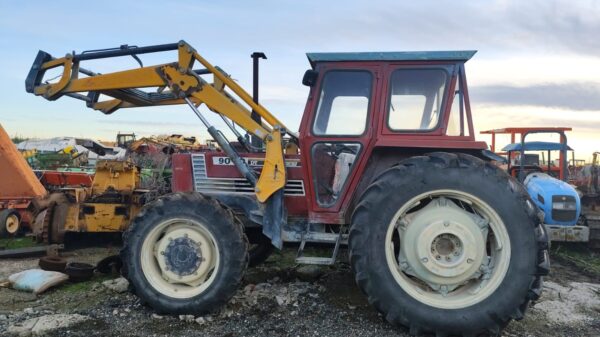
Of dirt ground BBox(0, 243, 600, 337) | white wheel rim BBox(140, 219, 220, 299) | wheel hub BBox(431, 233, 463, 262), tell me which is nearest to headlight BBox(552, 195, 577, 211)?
dirt ground BBox(0, 243, 600, 337)

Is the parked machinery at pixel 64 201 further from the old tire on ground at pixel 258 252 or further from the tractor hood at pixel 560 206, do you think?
the tractor hood at pixel 560 206

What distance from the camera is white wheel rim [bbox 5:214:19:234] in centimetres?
815

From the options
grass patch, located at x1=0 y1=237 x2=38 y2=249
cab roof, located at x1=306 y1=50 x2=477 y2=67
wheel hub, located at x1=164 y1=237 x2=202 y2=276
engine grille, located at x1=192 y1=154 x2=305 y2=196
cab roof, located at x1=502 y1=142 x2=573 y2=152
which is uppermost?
cab roof, located at x1=306 y1=50 x2=477 y2=67

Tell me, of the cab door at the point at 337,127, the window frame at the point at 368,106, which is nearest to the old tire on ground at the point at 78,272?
the cab door at the point at 337,127

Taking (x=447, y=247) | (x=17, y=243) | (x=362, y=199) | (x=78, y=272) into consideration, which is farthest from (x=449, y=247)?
(x=17, y=243)

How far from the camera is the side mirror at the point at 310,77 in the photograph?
4613mm

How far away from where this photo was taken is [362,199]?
405 centimetres

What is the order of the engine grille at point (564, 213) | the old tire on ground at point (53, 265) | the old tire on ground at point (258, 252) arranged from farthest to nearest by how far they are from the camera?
the engine grille at point (564, 213), the old tire on ground at point (258, 252), the old tire on ground at point (53, 265)

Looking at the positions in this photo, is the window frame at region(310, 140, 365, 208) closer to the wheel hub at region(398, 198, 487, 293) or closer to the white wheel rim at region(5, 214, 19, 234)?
the wheel hub at region(398, 198, 487, 293)

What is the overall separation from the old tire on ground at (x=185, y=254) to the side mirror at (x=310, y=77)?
4.67 feet

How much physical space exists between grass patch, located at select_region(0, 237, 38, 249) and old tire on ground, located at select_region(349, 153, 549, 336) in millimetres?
6060

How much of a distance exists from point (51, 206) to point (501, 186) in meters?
6.26

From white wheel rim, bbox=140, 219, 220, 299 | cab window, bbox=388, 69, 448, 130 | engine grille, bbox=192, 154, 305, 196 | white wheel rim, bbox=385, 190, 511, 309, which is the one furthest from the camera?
engine grille, bbox=192, 154, 305, 196

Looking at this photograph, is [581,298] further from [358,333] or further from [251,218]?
[251,218]
